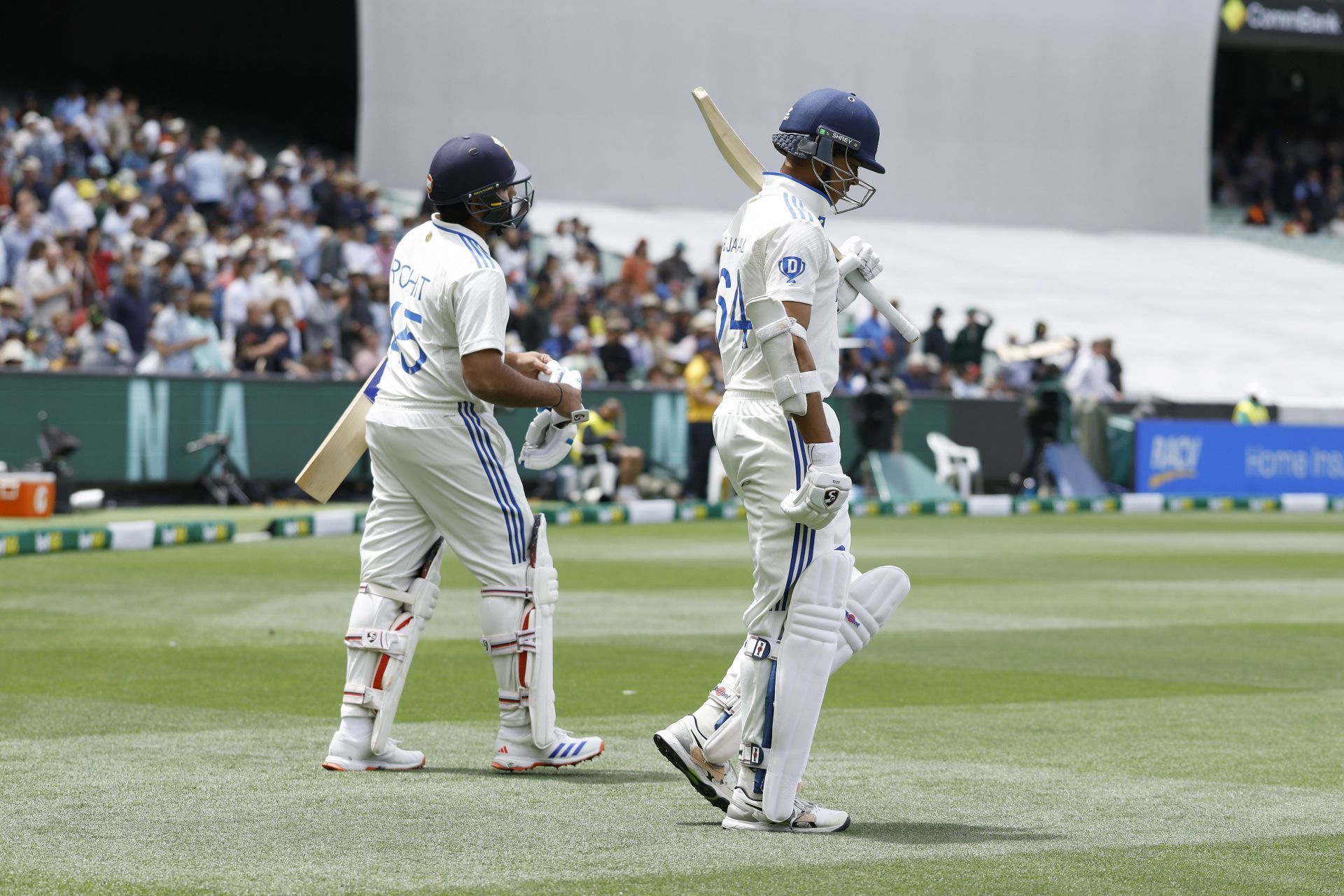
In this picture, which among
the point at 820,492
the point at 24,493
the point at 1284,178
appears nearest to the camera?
the point at 820,492

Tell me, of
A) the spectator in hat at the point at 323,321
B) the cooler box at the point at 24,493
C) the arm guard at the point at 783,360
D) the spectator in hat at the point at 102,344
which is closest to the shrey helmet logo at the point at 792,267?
the arm guard at the point at 783,360

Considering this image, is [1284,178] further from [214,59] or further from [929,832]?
[929,832]

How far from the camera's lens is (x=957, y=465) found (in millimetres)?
26734

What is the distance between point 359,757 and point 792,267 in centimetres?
247

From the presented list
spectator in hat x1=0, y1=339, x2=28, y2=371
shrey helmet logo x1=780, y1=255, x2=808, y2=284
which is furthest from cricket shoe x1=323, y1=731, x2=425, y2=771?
spectator in hat x1=0, y1=339, x2=28, y2=371

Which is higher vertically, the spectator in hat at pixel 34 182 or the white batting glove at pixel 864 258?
the spectator in hat at pixel 34 182

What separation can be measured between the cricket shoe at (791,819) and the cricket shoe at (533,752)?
1088mm

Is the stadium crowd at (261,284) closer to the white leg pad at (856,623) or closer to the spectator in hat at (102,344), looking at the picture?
the spectator in hat at (102,344)

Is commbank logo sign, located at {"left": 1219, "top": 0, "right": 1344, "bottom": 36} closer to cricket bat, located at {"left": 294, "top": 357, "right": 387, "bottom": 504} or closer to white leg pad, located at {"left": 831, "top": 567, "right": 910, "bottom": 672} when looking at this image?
cricket bat, located at {"left": 294, "top": 357, "right": 387, "bottom": 504}

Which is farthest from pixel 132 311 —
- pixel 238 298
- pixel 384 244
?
A: pixel 384 244

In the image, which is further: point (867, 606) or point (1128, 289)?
point (1128, 289)

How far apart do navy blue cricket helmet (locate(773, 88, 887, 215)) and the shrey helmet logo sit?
38 cm

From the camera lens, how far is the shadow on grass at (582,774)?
22.4ft

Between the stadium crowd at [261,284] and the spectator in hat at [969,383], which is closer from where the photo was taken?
the stadium crowd at [261,284]
